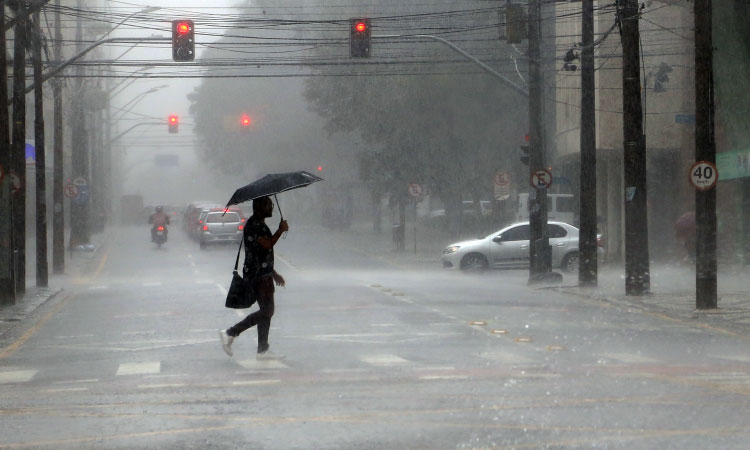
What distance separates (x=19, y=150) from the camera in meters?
26.7

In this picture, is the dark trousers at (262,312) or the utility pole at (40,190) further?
the utility pole at (40,190)

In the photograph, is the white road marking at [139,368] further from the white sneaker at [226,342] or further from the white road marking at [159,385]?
the white road marking at [159,385]

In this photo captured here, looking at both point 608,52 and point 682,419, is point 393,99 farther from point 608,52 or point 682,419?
point 682,419

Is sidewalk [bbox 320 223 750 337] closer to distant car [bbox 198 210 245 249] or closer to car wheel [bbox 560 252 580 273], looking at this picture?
car wheel [bbox 560 252 580 273]

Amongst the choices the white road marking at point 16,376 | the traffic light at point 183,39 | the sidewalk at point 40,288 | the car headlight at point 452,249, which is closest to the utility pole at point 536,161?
the car headlight at point 452,249

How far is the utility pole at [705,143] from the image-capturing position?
19656mm

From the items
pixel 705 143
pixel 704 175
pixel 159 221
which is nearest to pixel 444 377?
pixel 704 175

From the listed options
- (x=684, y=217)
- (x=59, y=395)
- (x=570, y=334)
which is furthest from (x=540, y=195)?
(x=59, y=395)

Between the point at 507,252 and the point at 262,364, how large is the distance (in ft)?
75.4

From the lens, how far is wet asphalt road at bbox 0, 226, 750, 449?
340 inches

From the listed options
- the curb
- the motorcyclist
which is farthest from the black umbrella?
the motorcyclist

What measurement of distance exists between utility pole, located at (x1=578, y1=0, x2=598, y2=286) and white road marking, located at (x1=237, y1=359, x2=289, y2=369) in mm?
14420

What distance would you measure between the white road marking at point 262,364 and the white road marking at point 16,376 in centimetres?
219

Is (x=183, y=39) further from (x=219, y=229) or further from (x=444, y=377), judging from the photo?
(x=219, y=229)
